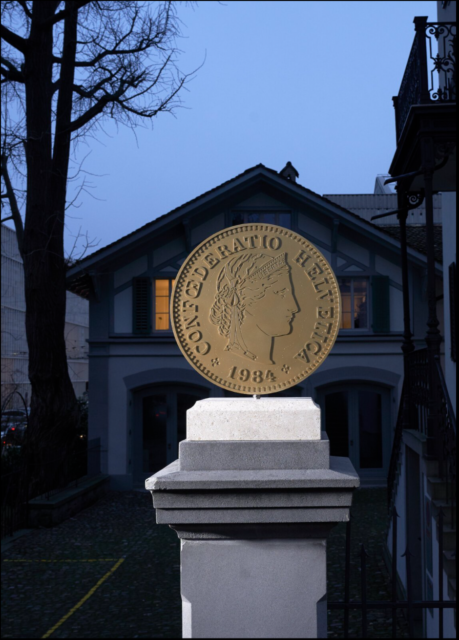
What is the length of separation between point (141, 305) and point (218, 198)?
3355 mm

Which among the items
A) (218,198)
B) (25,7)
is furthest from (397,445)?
(25,7)

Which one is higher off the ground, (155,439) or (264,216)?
(264,216)

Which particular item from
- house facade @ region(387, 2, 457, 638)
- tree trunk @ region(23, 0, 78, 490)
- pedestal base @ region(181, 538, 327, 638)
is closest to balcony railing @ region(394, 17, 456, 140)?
house facade @ region(387, 2, 457, 638)

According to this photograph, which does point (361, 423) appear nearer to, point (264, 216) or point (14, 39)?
point (264, 216)

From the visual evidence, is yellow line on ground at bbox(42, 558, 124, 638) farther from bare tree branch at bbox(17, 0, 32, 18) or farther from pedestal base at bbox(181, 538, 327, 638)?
bare tree branch at bbox(17, 0, 32, 18)

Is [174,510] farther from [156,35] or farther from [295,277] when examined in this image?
[156,35]

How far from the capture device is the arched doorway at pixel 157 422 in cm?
1805

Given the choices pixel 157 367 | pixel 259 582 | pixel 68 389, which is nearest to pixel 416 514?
pixel 259 582

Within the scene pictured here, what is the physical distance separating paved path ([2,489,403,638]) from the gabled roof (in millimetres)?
6376

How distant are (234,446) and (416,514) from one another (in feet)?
20.3

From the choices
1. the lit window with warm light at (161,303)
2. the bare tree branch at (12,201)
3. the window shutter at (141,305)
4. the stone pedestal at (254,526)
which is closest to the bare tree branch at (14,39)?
the bare tree branch at (12,201)

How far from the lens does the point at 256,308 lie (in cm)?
268

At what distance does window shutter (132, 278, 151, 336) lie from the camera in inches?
705

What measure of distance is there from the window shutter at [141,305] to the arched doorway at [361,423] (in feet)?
15.8
